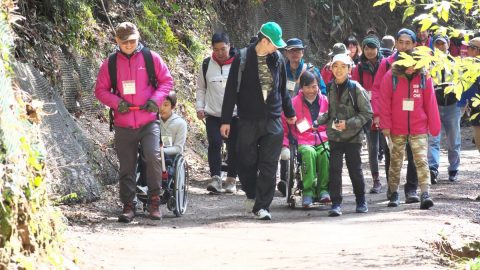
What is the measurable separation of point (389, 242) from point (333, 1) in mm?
17113

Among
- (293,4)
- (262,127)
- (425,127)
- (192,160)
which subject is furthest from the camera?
(293,4)

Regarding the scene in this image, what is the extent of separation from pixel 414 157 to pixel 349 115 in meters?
1.15

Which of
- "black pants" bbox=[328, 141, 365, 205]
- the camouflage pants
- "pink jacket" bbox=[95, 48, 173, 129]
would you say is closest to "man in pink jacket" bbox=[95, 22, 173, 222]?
"pink jacket" bbox=[95, 48, 173, 129]

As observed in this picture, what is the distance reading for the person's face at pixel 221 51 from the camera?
14062 millimetres

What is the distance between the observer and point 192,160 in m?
16.1

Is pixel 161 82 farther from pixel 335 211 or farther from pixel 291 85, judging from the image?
pixel 291 85

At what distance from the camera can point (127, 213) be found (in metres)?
10.7

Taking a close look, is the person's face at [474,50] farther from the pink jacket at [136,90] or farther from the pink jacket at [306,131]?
the pink jacket at [136,90]

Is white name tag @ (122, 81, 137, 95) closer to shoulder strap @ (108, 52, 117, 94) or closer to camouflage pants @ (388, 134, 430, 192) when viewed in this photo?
shoulder strap @ (108, 52, 117, 94)

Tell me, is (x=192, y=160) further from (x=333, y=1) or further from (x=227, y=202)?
(x=333, y=1)

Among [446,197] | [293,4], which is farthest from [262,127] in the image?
[293,4]

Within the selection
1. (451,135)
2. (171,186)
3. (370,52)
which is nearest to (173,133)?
(171,186)

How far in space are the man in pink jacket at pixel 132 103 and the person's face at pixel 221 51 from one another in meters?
3.26

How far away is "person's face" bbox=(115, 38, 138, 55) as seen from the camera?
34.8 feet
